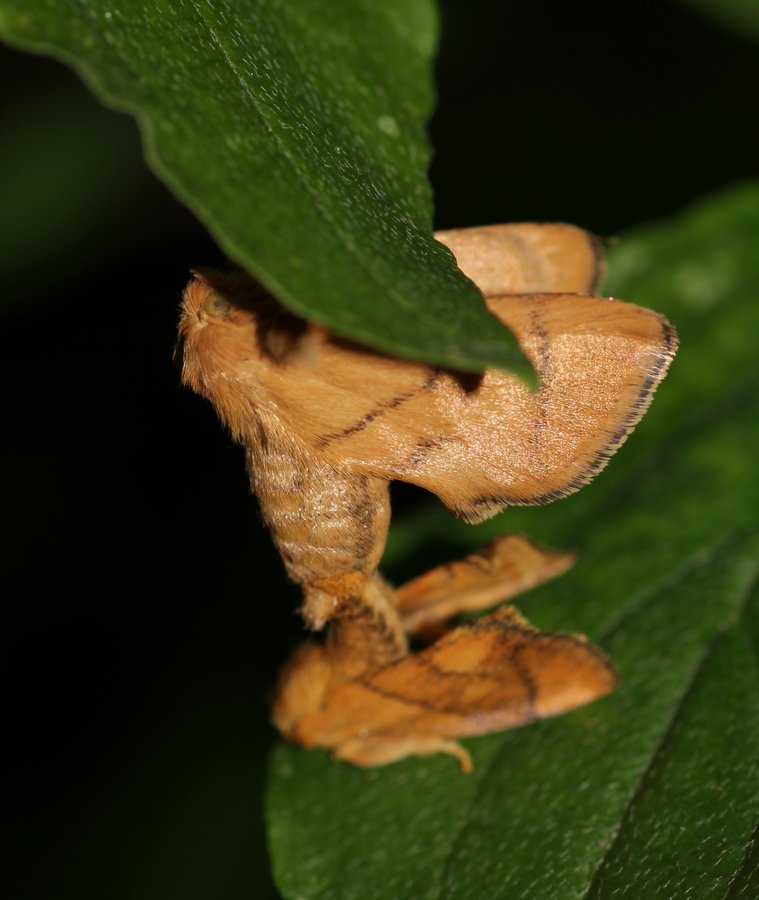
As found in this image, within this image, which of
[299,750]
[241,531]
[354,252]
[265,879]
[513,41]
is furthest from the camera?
[513,41]

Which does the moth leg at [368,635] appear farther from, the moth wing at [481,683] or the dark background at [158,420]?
the dark background at [158,420]

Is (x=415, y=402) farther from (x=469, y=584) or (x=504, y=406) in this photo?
(x=469, y=584)

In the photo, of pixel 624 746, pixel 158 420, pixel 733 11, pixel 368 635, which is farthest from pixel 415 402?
pixel 158 420

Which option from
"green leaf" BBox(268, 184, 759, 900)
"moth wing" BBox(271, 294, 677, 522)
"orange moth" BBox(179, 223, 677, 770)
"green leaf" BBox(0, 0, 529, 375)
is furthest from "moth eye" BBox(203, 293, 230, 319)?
"green leaf" BBox(268, 184, 759, 900)

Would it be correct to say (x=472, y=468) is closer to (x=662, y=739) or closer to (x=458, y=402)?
(x=458, y=402)

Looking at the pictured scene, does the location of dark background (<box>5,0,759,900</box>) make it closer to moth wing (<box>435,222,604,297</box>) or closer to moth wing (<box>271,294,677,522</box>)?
moth wing (<box>435,222,604,297</box>)

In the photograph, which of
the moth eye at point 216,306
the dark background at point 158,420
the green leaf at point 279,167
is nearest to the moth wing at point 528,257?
the green leaf at point 279,167

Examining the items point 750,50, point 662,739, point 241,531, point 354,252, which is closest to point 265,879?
point 241,531
